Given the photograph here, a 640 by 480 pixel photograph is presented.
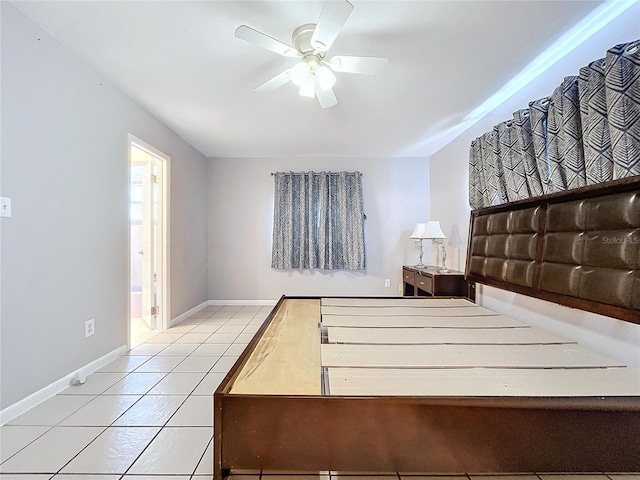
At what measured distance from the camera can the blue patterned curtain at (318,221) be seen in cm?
480

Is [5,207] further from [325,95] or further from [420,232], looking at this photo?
[420,232]

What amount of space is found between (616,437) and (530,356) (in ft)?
1.51

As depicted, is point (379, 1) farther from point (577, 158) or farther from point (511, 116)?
point (511, 116)

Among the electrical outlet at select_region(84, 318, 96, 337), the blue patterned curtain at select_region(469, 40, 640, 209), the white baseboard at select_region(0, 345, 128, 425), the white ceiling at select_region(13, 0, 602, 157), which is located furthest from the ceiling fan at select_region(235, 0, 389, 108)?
the white baseboard at select_region(0, 345, 128, 425)

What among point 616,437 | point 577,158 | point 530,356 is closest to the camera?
point 616,437

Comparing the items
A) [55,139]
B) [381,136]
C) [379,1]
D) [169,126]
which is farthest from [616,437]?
[169,126]

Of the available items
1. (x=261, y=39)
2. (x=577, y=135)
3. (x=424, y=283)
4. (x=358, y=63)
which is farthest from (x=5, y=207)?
(x=424, y=283)

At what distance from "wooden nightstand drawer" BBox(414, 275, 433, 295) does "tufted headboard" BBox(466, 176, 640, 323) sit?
1.04 m

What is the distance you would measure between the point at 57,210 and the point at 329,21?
2.09 m

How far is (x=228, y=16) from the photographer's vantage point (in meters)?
1.81

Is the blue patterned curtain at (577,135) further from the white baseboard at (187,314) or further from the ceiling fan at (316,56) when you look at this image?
the white baseboard at (187,314)

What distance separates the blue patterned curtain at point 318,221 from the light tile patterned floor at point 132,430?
2.32 m

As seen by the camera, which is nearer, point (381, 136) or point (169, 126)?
point (169, 126)

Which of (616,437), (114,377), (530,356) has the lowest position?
(114,377)
